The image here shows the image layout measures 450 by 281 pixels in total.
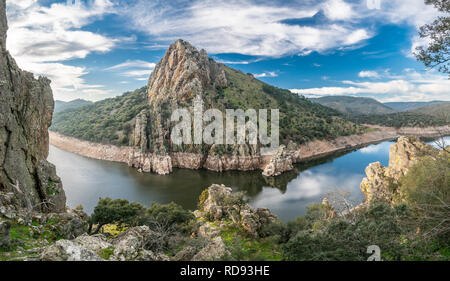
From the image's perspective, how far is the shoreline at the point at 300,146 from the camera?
199 feet

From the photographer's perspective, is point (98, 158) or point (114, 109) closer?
point (98, 158)

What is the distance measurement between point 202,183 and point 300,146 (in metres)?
37.0

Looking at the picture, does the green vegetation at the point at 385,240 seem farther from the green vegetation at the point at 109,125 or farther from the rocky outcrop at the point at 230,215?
the green vegetation at the point at 109,125

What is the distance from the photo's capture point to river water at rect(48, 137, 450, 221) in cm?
3522

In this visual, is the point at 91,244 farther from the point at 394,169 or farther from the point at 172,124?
the point at 172,124

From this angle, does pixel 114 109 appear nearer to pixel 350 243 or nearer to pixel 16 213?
pixel 16 213

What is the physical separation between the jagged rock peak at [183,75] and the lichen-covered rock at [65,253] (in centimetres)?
6394

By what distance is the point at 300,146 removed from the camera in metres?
69.8

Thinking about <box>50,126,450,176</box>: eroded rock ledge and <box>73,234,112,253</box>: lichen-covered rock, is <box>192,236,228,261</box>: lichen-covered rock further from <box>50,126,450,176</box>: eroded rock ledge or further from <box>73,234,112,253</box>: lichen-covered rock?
<box>50,126,450,176</box>: eroded rock ledge

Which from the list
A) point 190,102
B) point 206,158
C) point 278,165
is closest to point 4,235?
point 278,165

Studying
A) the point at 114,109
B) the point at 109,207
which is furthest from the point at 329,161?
the point at 114,109

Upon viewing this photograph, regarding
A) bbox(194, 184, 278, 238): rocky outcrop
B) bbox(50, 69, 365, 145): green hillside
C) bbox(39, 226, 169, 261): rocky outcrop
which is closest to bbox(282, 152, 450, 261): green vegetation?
bbox(39, 226, 169, 261): rocky outcrop

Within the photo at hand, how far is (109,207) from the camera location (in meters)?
20.4

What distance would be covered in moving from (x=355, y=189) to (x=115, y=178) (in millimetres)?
44697
